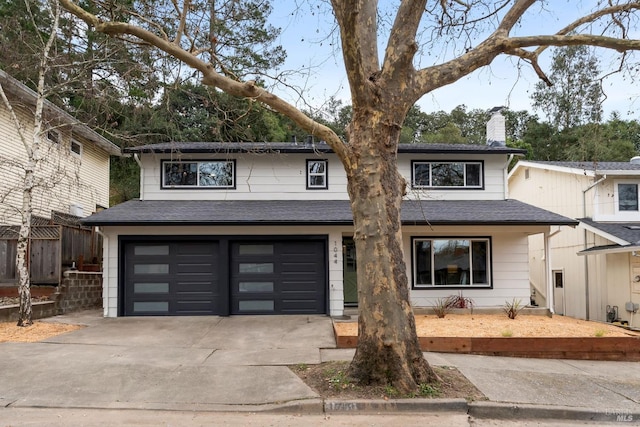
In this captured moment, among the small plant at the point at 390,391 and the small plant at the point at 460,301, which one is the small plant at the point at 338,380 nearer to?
the small plant at the point at 390,391

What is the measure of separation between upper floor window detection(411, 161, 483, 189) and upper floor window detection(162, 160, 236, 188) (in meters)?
5.50

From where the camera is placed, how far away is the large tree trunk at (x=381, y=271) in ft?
19.5

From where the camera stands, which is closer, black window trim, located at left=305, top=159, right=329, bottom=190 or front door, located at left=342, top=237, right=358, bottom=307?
front door, located at left=342, top=237, right=358, bottom=307

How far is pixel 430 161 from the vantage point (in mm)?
14078

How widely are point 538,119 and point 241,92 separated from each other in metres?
34.4

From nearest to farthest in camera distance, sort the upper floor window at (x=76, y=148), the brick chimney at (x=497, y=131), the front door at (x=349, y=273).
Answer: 1. the front door at (x=349, y=273)
2. the brick chimney at (x=497, y=131)
3. the upper floor window at (x=76, y=148)

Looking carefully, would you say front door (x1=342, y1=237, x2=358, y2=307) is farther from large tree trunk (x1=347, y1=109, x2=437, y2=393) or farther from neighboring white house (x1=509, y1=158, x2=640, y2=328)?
large tree trunk (x1=347, y1=109, x2=437, y2=393)

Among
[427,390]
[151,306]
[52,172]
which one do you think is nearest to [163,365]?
[427,390]

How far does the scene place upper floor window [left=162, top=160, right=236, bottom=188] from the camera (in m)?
13.8

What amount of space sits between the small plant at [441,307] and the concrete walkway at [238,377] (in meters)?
3.31

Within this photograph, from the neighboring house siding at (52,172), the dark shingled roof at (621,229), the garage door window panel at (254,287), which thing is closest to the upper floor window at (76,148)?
the neighboring house siding at (52,172)

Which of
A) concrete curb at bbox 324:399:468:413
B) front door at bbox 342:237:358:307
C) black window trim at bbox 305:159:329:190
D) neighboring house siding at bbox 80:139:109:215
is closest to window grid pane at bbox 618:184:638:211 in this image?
front door at bbox 342:237:358:307

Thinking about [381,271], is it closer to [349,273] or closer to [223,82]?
[223,82]

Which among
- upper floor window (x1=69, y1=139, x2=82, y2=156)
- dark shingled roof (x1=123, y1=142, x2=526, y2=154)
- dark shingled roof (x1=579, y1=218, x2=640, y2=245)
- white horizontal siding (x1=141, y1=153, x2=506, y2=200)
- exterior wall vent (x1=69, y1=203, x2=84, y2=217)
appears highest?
upper floor window (x1=69, y1=139, x2=82, y2=156)
